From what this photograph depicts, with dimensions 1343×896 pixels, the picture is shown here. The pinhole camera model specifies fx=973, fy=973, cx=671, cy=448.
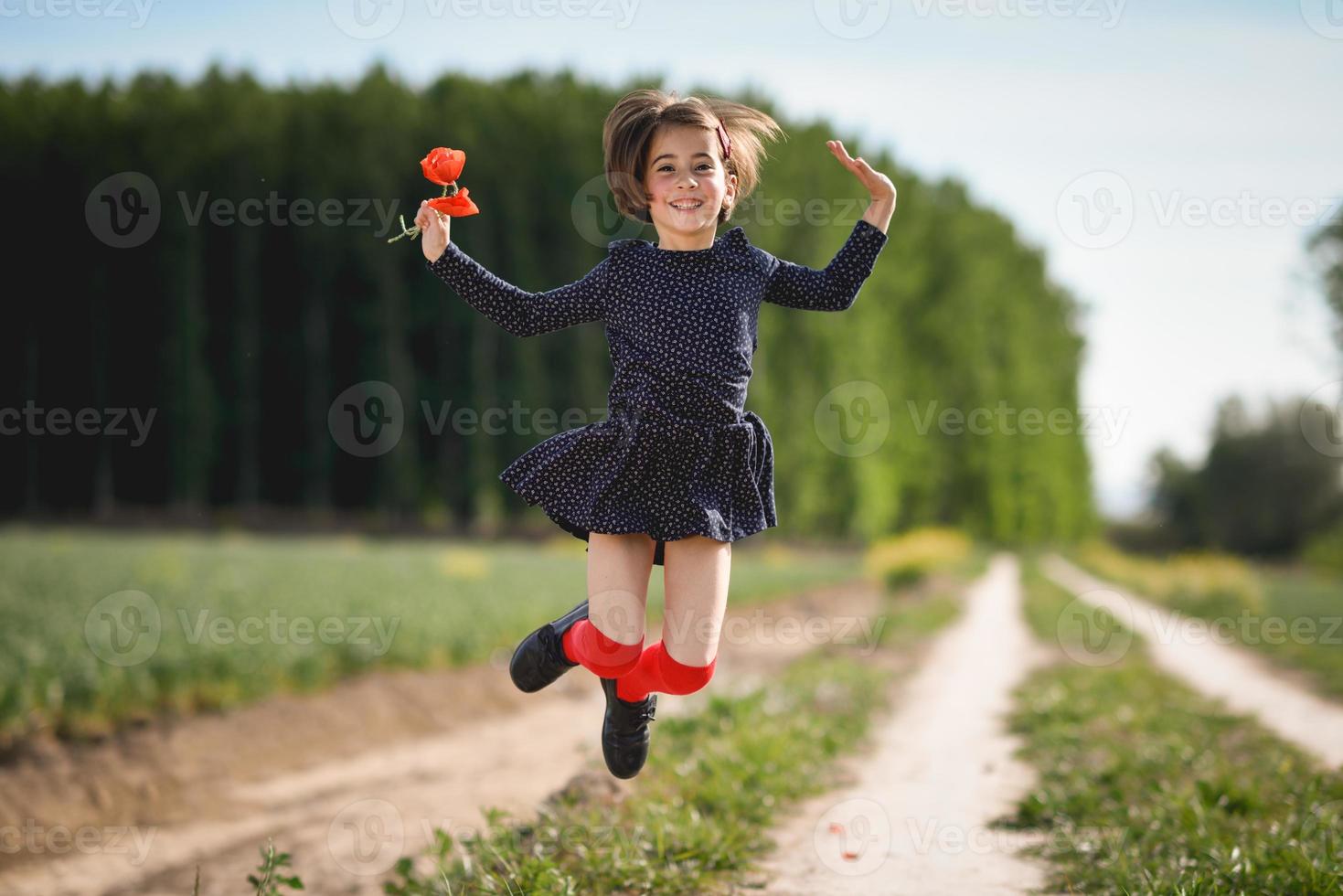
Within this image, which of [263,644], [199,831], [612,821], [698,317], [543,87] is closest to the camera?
[698,317]

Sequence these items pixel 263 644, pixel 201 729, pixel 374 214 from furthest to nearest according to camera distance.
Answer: pixel 374 214
pixel 263 644
pixel 201 729

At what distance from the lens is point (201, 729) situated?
7.45 m

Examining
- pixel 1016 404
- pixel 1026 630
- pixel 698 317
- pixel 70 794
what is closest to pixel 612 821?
pixel 698 317

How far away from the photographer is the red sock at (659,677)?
295cm

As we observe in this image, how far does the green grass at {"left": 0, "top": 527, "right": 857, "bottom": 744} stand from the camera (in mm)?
7406

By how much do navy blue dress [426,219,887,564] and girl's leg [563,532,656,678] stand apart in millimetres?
96

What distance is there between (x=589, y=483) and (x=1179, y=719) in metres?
6.47

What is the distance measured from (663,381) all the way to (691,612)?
68cm

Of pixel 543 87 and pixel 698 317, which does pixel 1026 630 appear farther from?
pixel 543 87
